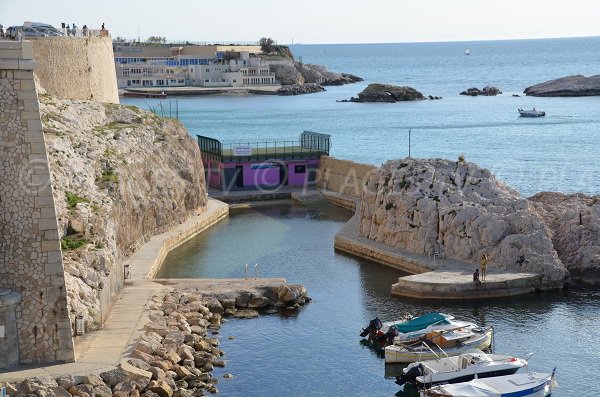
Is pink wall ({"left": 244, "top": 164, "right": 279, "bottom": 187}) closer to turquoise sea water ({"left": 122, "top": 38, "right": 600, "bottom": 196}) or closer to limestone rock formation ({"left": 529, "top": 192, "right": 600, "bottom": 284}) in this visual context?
turquoise sea water ({"left": 122, "top": 38, "right": 600, "bottom": 196})

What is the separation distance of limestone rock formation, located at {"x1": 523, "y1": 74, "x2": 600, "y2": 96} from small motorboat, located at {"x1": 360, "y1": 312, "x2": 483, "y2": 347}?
428ft

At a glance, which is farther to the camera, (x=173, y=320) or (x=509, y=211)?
(x=509, y=211)

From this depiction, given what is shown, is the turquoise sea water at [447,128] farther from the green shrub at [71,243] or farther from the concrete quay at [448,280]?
the green shrub at [71,243]

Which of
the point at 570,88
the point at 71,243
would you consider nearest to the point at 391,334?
the point at 71,243

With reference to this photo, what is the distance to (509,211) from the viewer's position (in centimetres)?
4294

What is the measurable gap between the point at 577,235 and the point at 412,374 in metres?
15.7

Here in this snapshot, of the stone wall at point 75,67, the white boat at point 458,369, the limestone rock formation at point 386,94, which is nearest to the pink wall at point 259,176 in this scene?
the stone wall at point 75,67

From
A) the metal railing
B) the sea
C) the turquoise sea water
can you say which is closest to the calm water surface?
the sea

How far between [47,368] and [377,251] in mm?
21433

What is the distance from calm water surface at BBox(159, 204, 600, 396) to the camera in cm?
2981

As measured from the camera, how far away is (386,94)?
513 feet

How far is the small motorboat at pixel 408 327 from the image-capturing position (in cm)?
3247

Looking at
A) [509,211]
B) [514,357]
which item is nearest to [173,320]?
[514,357]

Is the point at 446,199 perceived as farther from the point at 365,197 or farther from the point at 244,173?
the point at 244,173
